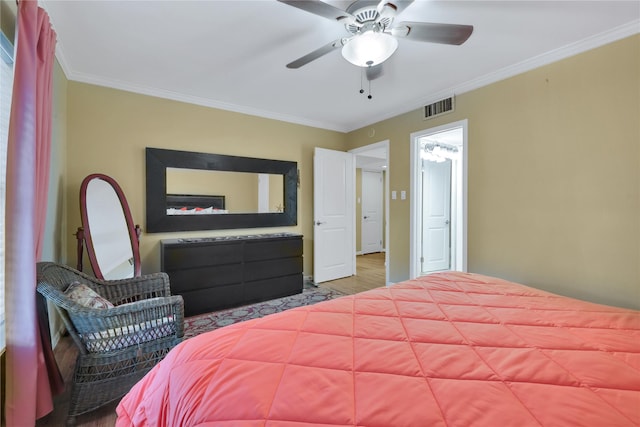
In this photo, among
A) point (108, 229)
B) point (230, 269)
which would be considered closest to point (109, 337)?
point (108, 229)

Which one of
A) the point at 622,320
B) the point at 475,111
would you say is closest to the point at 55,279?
the point at 622,320

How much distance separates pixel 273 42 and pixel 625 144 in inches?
109

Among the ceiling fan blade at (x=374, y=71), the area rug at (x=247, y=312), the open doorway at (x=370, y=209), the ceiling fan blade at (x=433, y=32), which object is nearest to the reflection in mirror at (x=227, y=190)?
the area rug at (x=247, y=312)

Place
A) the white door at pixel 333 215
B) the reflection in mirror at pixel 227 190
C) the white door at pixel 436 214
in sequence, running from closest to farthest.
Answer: the reflection in mirror at pixel 227 190, the white door at pixel 333 215, the white door at pixel 436 214

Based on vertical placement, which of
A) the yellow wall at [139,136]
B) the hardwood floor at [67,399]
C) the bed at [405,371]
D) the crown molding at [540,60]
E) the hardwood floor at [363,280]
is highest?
the crown molding at [540,60]

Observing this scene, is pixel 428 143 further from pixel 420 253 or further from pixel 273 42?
pixel 273 42

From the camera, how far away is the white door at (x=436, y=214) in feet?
14.2

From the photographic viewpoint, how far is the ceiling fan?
150 centimetres

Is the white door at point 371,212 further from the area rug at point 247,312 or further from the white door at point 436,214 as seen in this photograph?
the area rug at point 247,312

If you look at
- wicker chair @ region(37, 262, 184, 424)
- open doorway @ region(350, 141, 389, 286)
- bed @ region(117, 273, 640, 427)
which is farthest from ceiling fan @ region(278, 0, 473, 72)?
open doorway @ region(350, 141, 389, 286)

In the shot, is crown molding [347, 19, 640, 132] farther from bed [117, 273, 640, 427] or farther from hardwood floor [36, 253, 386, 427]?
hardwood floor [36, 253, 386, 427]

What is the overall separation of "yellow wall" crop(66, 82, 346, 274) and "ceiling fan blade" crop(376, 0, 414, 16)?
253cm

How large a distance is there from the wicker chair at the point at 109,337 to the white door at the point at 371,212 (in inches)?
210

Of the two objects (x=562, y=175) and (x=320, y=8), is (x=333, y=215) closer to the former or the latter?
(x=562, y=175)
